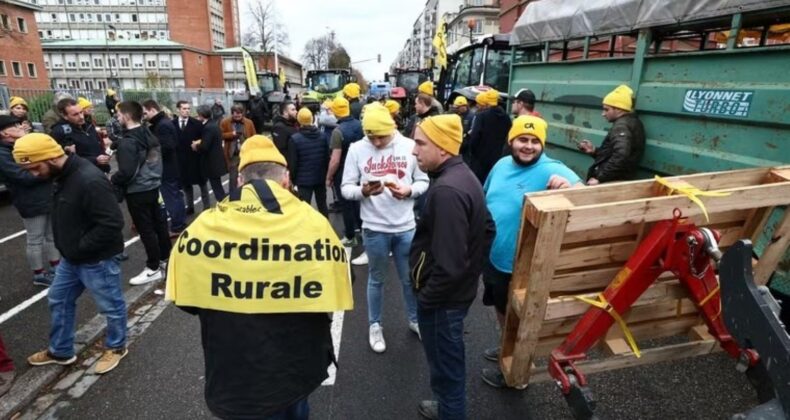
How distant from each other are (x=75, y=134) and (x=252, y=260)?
4.87 meters

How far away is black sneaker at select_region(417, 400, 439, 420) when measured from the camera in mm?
2754

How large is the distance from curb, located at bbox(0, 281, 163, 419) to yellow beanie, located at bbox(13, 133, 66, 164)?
1595 millimetres

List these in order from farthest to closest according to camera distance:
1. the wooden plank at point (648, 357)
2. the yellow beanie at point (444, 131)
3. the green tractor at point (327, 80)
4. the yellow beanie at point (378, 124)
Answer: the green tractor at point (327, 80) < the yellow beanie at point (378, 124) < the wooden plank at point (648, 357) < the yellow beanie at point (444, 131)

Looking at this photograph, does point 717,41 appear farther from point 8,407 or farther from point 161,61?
point 161,61

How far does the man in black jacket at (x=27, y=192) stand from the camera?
4.15m

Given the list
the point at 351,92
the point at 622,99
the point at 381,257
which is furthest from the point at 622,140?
the point at 351,92

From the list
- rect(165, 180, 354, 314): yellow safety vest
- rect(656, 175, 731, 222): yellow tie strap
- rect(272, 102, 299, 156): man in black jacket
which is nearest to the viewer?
rect(165, 180, 354, 314): yellow safety vest

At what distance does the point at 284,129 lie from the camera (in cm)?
660

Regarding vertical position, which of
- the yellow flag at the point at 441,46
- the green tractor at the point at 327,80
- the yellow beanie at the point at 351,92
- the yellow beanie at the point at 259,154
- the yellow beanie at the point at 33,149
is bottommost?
the yellow beanie at the point at 33,149

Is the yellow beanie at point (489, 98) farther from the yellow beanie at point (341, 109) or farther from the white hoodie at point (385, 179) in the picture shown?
the white hoodie at point (385, 179)

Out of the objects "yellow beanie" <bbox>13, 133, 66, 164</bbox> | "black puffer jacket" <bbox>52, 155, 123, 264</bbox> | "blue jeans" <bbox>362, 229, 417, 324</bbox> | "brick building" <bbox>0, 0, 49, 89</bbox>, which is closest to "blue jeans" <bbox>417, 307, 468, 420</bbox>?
"blue jeans" <bbox>362, 229, 417, 324</bbox>

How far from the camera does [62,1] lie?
7812cm

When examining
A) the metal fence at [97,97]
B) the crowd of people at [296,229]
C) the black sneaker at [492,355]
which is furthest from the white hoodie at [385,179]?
the metal fence at [97,97]

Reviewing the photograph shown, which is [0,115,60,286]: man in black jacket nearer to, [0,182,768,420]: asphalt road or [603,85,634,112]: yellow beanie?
[0,182,768,420]: asphalt road
